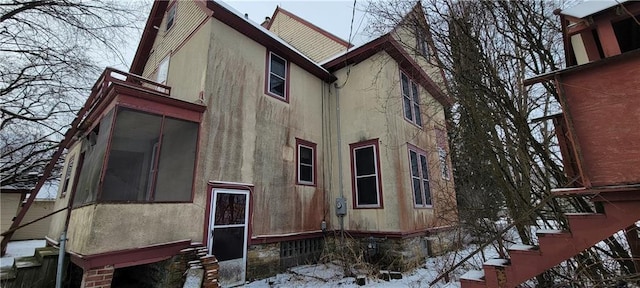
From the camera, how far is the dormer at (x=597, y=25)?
344 centimetres

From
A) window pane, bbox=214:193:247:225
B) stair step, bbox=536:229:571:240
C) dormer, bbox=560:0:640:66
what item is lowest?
stair step, bbox=536:229:571:240

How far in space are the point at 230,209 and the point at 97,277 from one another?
106 inches

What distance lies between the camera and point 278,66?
30.5 ft

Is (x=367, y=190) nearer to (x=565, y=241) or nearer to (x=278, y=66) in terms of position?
(x=278, y=66)

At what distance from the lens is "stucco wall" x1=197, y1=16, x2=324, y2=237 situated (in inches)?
279

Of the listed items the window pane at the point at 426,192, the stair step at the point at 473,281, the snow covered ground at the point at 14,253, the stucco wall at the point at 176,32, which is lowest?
the snow covered ground at the point at 14,253

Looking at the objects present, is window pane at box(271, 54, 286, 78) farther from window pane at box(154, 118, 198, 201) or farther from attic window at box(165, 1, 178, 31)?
attic window at box(165, 1, 178, 31)

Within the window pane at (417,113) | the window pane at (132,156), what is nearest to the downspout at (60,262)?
the window pane at (132,156)

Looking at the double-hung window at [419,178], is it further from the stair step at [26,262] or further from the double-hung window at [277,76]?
the stair step at [26,262]

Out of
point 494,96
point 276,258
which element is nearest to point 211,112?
point 276,258

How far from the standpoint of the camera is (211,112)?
7000 millimetres

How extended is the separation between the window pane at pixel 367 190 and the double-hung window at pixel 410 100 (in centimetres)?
283

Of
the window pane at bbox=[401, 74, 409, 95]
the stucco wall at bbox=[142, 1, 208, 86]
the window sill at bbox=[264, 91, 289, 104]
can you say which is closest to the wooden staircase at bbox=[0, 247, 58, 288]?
the window sill at bbox=[264, 91, 289, 104]

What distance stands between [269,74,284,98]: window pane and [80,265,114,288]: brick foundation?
5.88 m
